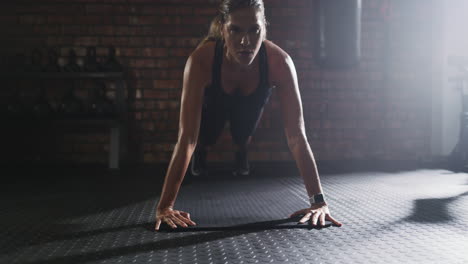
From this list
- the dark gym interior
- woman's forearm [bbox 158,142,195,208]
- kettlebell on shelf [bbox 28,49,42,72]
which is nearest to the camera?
woman's forearm [bbox 158,142,195,208]

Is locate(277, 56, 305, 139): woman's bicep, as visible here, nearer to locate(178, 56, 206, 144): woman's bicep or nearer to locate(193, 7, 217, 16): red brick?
locate(178, 56, 206, 144): woman's bicep

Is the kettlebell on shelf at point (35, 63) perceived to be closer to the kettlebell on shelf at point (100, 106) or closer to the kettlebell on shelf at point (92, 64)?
the kettlebell on shelf at point (92, 64)

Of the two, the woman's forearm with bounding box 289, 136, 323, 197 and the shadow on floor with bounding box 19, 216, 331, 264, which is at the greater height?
the woman's forearm with bounding box 289, 136, 323, 197

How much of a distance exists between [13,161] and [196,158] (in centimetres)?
223

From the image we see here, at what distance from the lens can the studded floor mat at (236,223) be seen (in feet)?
4.78

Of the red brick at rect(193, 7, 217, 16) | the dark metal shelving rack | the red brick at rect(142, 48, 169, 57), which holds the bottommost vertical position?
the dark metal shelving rack

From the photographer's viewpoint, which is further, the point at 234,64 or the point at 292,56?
the point at 292,56

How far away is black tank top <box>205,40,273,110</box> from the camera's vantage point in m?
2.03

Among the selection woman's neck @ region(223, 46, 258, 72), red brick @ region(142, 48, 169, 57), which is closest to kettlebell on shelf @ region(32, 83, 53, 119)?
red brick @ region(142, 48, 169, 57)

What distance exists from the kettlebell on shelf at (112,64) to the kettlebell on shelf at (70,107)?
39 cm

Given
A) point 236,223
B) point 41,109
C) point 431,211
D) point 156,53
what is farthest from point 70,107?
point 431,211

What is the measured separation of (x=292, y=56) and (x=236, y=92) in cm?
227

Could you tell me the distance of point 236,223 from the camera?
1898mm

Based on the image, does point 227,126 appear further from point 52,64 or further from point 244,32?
point 244,32
